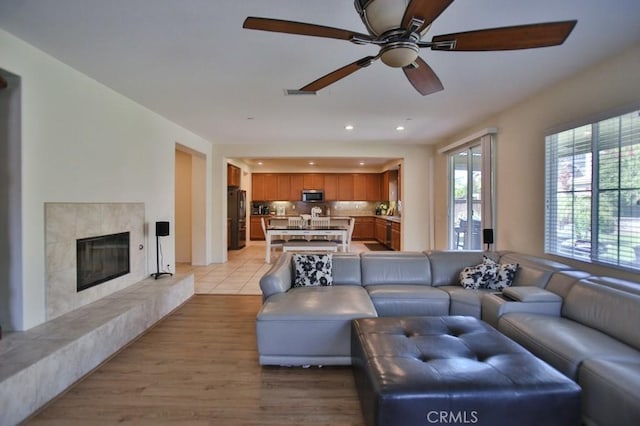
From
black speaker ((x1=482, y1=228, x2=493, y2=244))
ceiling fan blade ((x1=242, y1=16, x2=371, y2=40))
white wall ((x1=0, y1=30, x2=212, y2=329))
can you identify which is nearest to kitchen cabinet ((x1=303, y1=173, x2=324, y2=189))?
white wall ((x1=0, y1=30, x2=212, y2=329))

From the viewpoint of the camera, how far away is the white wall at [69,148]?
98.4 inches

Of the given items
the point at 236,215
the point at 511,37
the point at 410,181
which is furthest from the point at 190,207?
the point at 511,37

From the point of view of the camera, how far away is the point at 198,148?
590cm

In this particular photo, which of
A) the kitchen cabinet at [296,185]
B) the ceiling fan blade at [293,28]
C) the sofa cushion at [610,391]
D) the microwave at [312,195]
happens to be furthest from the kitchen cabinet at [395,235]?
the ceiling fan blade at [293,28]

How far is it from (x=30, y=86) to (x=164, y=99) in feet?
4.52

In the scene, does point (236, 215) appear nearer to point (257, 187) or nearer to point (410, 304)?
point (257, 187)

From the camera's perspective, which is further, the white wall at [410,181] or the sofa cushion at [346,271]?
the white wall at [410,181]

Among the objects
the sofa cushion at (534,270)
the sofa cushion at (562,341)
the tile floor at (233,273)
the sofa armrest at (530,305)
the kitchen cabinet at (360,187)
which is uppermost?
the kitchen cabinet at (360,187)

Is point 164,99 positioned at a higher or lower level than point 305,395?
higher

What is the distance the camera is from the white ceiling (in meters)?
2.03

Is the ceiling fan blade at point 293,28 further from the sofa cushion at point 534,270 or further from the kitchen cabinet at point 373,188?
the kitchen cabinet at point 373,188

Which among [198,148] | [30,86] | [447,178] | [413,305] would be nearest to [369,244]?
[447,178]

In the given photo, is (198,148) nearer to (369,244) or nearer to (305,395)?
(305,395)

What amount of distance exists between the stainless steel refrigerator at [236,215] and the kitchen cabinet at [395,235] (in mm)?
4100
